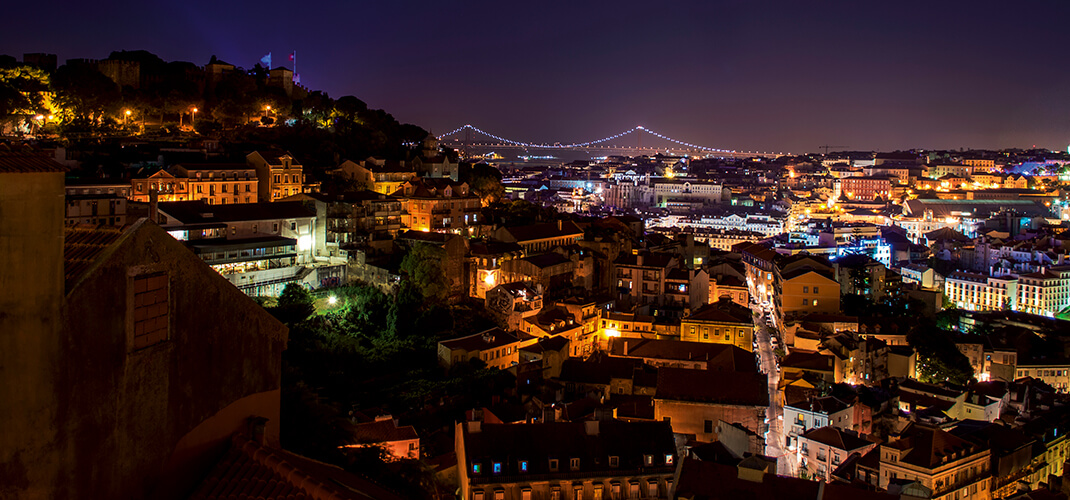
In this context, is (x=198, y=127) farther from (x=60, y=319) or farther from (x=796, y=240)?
(x=796, y=240)

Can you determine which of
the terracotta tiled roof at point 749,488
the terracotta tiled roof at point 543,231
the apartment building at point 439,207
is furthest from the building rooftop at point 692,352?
the terracotta tiled roof at point 749,488

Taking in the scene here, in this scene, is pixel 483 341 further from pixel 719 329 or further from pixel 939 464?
pixel 939 464

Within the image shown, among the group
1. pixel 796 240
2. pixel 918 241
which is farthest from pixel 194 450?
pixel 918 241

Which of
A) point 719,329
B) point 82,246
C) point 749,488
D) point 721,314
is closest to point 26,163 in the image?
point 82,246

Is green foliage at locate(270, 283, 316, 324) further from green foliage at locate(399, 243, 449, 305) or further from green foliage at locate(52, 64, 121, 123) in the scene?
green foliage at locate(52, 64, 121, 123)

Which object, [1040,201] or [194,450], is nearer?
[194,450]

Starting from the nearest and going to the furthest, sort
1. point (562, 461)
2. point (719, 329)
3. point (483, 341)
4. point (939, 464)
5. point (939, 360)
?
point (562, 461)
point (939, 464)
point (483, 341)
point (719, 329)
point (939, 360)
